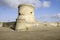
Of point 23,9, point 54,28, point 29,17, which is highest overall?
point 23,9

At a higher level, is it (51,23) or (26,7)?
(26,7)

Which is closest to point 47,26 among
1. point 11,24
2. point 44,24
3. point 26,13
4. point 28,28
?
point 44,24

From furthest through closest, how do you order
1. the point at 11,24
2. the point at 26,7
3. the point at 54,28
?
the point at 11,24
the point at 26,7
the point at 54,28

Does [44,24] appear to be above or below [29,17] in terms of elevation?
below

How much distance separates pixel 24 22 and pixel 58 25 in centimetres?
475

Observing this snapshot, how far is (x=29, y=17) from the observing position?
16703 millimetres

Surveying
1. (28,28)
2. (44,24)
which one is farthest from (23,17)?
(44,24)

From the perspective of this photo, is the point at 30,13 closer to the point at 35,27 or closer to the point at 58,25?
the point at 35,27

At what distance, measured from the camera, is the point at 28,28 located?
51.0 feet

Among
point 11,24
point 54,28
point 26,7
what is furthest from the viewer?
point 11,24

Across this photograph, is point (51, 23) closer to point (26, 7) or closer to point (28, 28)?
point (28, 28)

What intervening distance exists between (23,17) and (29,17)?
35.7 inches

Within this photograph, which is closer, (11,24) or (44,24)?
(44,24)

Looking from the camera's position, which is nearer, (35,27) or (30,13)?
(35,27)
